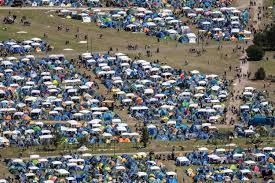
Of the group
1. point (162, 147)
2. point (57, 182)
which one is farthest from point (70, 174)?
point (162, 147)

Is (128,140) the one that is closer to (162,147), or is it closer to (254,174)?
(162,147)

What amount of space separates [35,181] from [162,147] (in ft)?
63.1

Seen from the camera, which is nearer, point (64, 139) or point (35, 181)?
point (35, 181)

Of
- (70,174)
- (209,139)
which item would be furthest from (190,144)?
(70,174)

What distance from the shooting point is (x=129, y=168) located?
186875 millimetres

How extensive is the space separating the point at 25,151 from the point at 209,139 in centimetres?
2261

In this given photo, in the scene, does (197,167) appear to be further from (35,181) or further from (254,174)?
(35,181)

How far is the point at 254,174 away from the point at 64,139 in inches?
937

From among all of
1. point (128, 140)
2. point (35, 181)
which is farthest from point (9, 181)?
point (128, 140)

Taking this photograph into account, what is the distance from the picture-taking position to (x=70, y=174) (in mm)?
185000

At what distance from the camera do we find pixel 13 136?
646 feet

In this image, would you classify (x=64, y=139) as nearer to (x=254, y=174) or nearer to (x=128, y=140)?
(x=128, y=140)

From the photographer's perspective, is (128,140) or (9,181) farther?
(128,140)

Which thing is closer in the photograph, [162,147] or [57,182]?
[57,182]
